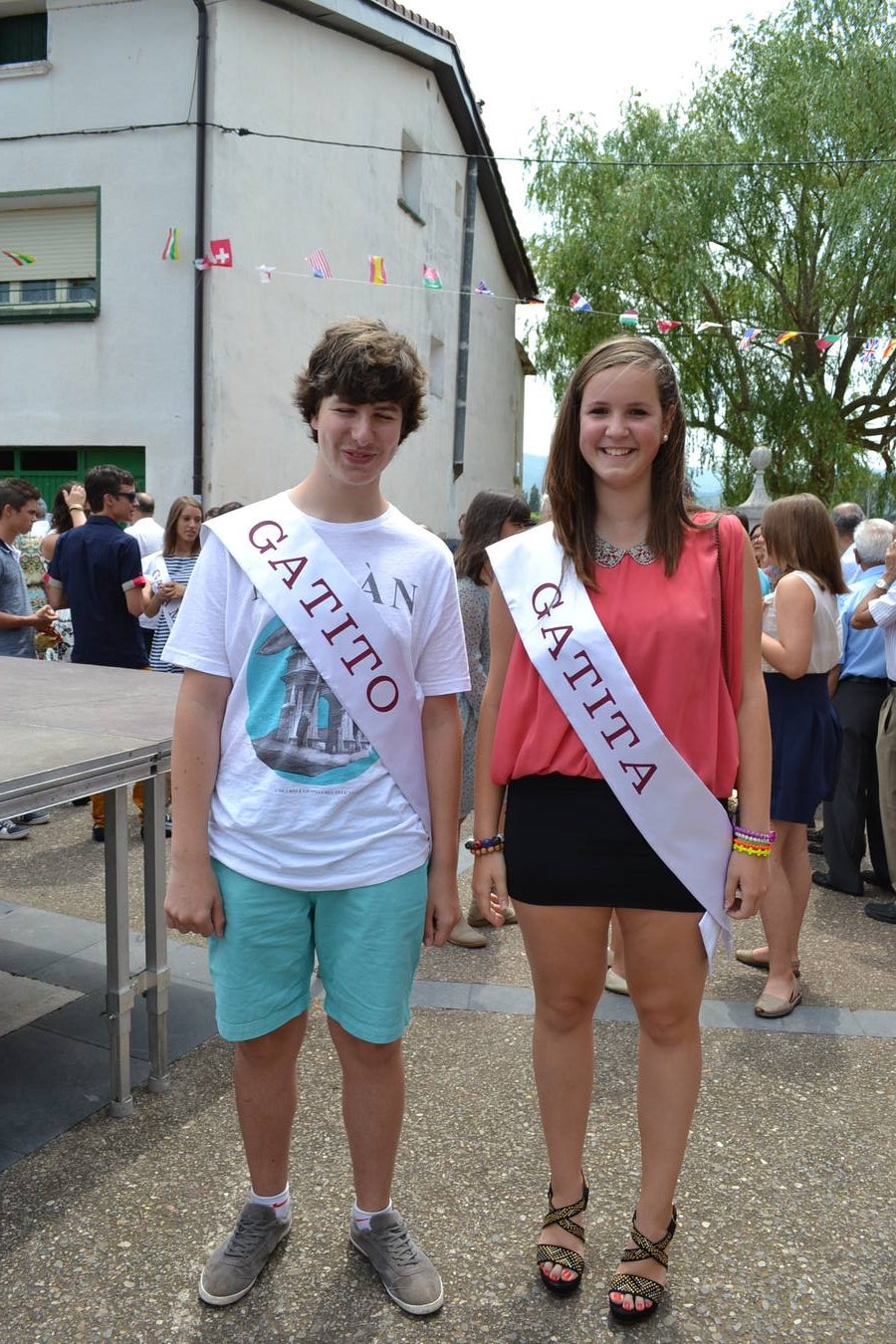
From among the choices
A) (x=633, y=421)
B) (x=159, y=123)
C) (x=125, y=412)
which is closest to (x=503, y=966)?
(x=633, y=421)

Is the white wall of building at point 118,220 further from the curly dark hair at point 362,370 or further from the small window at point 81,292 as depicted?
the curly dark hair at point 362,370

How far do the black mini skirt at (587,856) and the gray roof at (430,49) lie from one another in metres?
11.7

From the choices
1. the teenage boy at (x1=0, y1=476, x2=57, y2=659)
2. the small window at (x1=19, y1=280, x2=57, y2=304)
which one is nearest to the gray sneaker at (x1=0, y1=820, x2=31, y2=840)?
the teenage boy at (x1=0, y1=476, x2=57, y2=659)

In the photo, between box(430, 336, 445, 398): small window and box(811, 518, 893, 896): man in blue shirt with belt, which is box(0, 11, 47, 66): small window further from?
box(811, 518, 893, 896): man in blue shirt with belt

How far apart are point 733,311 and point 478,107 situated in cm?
499

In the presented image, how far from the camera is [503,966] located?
4.07m

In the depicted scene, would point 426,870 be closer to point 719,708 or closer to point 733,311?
point 719,708

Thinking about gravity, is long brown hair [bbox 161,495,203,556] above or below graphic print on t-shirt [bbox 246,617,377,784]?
above

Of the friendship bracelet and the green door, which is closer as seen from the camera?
the friendship bracelet

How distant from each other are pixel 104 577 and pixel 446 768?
3.97 m

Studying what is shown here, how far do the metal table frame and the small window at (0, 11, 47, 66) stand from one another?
10848 mm

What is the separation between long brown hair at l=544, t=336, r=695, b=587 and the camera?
2055 mm

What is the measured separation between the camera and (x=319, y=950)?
82.8 inches

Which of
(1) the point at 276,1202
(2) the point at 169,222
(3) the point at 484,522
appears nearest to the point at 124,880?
(1) the point at 276,1202
